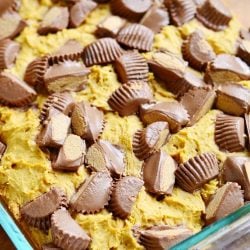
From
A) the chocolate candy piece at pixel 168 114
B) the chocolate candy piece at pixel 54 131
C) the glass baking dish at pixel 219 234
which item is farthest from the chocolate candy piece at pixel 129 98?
the glass baking dish at pixel 219 234

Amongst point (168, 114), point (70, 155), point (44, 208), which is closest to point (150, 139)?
point (168, 114)

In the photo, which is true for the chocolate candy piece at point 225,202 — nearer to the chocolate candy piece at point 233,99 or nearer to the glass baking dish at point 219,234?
the glass baking dish at point 219,234

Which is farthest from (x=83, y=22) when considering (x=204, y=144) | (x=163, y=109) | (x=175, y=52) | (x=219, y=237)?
(x=219, y=237)

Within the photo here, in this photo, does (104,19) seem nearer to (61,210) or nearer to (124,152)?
(124,152)

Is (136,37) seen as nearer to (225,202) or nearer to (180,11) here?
(180,11)

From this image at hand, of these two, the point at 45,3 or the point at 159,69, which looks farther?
the point at 45,3

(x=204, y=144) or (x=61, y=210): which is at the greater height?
(x=204, y=144)
